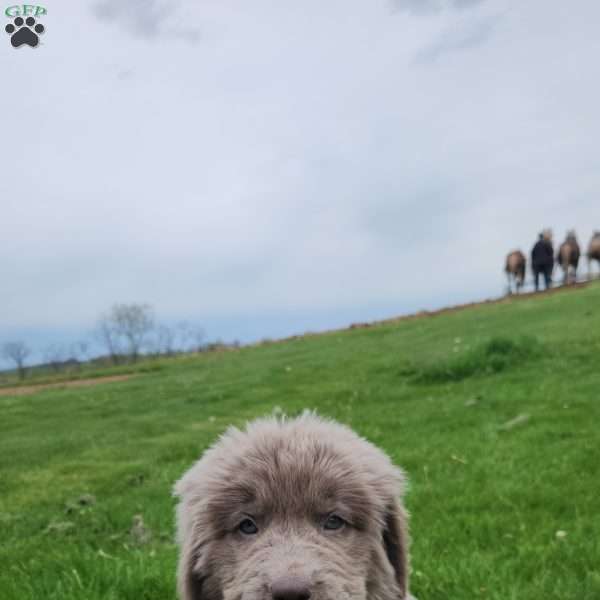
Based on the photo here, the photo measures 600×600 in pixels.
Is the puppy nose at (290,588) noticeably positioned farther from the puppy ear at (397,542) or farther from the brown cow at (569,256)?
the brown cow at (569,256)

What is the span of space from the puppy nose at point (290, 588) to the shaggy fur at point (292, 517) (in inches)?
1.7

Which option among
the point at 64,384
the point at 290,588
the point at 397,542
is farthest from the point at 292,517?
the point at 64,384

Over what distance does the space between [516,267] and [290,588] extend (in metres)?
45.4

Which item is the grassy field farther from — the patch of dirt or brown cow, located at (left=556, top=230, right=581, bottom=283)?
brown cow, located at (left=556, top=230, right=581, bottom=283)

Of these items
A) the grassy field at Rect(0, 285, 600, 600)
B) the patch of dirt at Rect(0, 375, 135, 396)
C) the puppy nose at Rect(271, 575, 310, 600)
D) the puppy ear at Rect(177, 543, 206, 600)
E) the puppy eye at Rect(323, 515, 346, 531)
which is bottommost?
the grassy field at Rect(0, 285, 600, 600)

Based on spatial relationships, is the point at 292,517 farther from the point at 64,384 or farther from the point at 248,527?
the point at 64,384

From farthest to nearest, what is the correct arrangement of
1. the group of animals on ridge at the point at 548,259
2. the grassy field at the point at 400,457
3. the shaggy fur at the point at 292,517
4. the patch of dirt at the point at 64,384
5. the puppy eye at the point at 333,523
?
the group of animals on ridge at the point at 548,259 < the patch of dirt at the point at 64,384 < the grassy field at the point at 400,457 < the puppy eye at the point at 333,523 < the shaggy fur at the point at 292,517

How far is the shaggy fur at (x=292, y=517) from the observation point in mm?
2893

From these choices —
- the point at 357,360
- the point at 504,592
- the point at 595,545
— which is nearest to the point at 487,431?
the point at 595,545

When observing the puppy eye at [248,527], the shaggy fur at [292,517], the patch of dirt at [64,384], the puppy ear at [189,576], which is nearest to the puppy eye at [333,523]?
the shaggy fur at [292,517]

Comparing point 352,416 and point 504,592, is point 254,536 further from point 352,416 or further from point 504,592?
point 352,416

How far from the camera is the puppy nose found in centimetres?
263

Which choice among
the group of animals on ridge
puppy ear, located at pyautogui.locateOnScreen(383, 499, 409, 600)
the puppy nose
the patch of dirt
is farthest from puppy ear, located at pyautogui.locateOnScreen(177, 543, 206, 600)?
the group of animals on ridge

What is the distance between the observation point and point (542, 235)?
4362 centimetres
